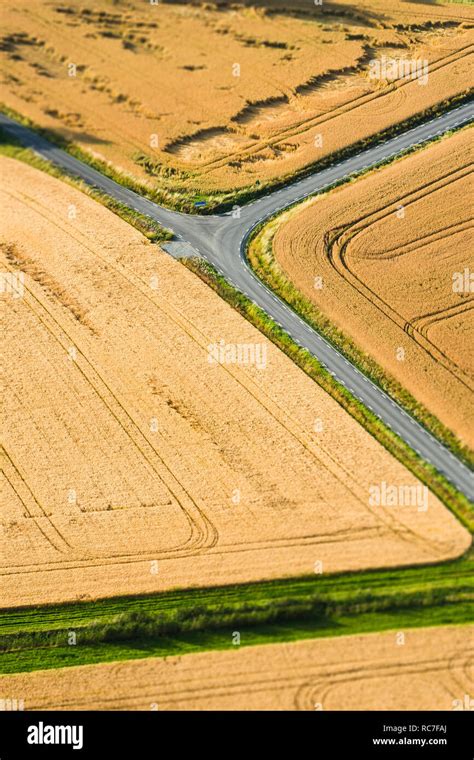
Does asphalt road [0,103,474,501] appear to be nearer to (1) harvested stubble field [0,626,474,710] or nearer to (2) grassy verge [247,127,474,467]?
(2) grassy verge [247,127,474,467]

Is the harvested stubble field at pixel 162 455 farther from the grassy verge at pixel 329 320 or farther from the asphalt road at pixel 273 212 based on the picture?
the grassy verge at pixel 329 320

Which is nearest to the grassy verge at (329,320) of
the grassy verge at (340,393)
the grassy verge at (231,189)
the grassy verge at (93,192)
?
the grassy verge at (340,393)

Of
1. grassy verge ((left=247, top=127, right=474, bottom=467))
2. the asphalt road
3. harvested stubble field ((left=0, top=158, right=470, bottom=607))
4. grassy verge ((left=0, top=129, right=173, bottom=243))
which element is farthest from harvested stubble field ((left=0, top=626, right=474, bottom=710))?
grassy verge ((left=0, top=129, right=173, bottom=243))

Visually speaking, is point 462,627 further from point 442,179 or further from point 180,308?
point 442,179

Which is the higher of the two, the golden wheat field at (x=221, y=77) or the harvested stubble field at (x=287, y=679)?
the golden wheat field at (x=221, y=77)

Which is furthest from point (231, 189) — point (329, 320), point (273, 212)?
point (329, 320)

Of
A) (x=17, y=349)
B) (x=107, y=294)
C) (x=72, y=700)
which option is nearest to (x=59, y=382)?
(x=17, y=349)
